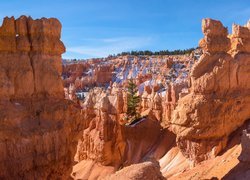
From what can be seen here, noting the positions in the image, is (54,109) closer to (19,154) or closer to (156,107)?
(19,154)

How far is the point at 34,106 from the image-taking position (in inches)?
643

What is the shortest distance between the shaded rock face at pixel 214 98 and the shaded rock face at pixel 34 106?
6010 millimetres

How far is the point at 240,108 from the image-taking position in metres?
19.4

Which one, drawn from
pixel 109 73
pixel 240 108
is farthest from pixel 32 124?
pixel 109 73

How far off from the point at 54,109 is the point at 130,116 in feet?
68.8

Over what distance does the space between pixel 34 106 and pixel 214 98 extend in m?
9.15

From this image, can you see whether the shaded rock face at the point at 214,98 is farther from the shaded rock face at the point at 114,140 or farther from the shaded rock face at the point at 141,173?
the shaded rock face at the point at 141,173

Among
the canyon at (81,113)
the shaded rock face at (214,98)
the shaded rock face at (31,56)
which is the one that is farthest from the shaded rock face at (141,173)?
the shaded rock face at (214,98)

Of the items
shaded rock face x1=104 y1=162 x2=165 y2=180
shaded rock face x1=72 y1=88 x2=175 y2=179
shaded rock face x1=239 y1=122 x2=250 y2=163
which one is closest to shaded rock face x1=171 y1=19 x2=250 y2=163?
shaded rock face x1=239 y1=122 x2=250 y2=163

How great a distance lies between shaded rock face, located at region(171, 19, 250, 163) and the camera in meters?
19.0

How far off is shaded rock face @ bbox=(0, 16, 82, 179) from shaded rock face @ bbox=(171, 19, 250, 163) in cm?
601

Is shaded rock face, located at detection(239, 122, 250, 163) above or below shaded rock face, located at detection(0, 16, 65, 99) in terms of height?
below

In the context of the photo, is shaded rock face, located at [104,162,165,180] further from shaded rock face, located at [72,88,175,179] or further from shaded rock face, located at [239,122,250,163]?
shaded rock face, located at [72,88,175,179]

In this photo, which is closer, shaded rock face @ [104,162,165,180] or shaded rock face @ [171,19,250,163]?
shaded rock face @ [104,162,165,180]
